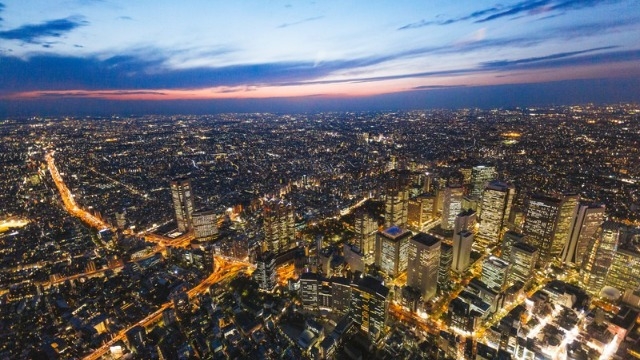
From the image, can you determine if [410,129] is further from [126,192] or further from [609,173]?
[126,192]

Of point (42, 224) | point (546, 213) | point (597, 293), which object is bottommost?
point (597, 293)

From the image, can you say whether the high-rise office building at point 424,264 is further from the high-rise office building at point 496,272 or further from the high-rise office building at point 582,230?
the high-rise office building at point 582,230

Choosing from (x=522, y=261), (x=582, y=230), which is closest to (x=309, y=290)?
(x=522, y=261)

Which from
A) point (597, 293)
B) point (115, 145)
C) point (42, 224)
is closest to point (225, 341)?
point (597, 293)

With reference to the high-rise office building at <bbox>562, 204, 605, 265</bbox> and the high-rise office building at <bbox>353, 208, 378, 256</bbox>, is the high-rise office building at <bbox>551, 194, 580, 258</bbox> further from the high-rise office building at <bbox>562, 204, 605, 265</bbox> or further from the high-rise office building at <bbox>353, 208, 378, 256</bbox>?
the high-rise office building at <bbox>353, 208, 378, 256</bbox>

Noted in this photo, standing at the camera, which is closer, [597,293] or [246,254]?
[597,293]

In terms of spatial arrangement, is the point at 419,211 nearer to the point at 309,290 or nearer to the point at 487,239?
the point at 487,239
